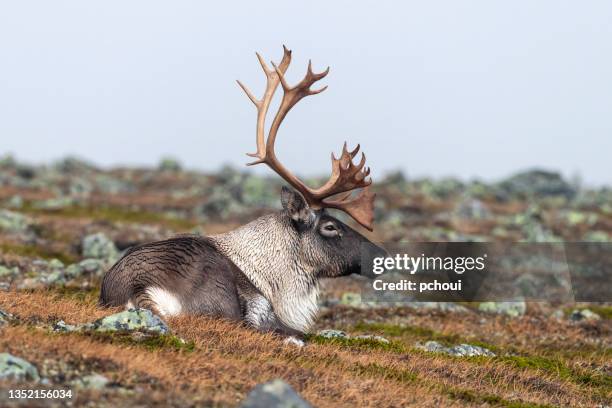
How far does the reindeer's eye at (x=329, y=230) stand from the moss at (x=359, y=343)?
172 cm

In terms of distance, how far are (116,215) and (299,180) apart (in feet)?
97.8

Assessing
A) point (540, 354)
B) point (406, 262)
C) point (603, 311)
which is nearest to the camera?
point (540, 354)

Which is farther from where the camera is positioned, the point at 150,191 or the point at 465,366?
the point at 150,191

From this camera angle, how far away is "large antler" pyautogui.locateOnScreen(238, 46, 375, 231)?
13.4 metres

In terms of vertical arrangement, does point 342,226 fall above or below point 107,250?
above

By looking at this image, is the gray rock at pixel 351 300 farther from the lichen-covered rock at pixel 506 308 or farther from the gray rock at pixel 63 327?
the gray rock at pixel 63 327

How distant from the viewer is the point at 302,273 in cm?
1345

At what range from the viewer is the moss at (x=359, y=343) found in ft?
41.6

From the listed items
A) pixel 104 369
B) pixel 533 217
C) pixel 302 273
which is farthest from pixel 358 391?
pixel 533 217

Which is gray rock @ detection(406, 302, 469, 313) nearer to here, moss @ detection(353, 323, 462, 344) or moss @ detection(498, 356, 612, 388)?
moss @ detection(353, 323, 462, 344)

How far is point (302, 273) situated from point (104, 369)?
18.4 feet

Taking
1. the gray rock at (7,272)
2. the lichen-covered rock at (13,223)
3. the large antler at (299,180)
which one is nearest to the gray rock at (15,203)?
the lichen-covered rock at (13,223)

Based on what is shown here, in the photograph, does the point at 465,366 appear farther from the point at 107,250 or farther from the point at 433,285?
the point at 107,250

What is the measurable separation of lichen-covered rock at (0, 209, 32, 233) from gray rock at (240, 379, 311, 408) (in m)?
24.9
